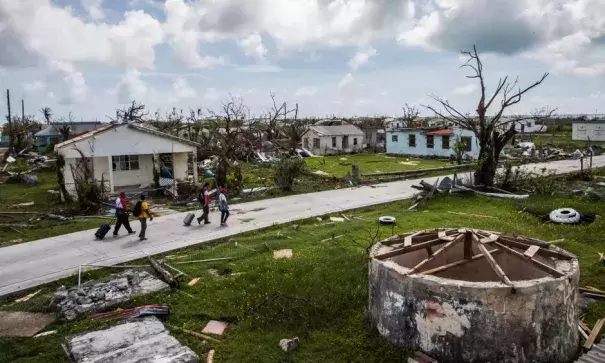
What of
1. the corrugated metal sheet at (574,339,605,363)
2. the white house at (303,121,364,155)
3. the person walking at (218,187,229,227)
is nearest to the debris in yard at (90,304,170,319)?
the person walking at (218,187,229,227)

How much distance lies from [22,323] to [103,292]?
1588mm

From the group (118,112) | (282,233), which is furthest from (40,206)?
(118,112)

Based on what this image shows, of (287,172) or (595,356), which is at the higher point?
(287,172)

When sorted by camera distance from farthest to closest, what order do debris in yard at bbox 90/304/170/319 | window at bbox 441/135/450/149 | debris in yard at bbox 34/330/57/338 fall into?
window at bbox 441/135/450/149 → debris in yard at bbox 90/304/170/319 → debris in yard at bbox 34/330/57/338

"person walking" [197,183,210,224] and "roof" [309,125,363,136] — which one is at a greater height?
"roof" [309,125,363,136]

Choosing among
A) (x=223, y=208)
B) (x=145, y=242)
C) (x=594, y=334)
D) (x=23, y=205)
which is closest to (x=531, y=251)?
(x=594, y=334)

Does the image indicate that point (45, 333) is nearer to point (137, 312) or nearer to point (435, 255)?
point (137, 312)

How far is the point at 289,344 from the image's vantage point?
312 inches

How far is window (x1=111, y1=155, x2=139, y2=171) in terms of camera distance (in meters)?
25.8

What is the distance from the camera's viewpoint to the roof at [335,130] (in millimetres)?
47912

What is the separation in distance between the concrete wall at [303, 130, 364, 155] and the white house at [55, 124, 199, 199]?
71.6 feet

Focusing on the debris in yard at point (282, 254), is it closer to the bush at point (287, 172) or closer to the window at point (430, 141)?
the bush at point (287, 172)

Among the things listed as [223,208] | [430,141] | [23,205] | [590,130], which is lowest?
[23,205]

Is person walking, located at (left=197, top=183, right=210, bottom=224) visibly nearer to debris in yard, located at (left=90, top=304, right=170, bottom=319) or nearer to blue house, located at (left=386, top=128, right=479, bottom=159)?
debris in yard, located at (left=90, top=304, right=170, bottom=319)
